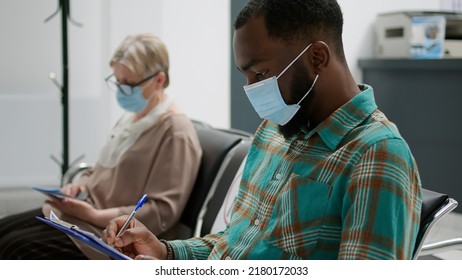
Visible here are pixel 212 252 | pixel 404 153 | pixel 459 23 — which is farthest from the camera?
pixel 459 23

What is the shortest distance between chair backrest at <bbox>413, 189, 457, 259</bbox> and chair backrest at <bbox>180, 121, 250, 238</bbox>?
102 centimetres

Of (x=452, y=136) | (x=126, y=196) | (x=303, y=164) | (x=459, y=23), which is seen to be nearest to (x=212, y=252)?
(x=303, y=164)

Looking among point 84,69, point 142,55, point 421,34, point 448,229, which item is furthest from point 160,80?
point 421,34

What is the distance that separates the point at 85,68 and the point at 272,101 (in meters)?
3.37

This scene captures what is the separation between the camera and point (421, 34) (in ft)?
15.0

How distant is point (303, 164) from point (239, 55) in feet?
0.81

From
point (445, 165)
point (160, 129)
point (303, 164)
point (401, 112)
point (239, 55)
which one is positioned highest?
point (239, 55)

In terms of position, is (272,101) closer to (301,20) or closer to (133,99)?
(301,20)

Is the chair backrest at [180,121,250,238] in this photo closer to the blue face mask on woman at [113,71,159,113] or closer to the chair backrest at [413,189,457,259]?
the blue face mask on woman at [113,71,159,113]

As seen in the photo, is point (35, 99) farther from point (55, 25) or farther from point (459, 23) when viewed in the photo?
point (459, 23)

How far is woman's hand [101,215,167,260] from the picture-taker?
4.59ft

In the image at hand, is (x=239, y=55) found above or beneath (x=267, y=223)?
above

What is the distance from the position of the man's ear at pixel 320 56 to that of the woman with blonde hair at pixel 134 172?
1.08 meters

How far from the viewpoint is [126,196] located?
2.32 metres
